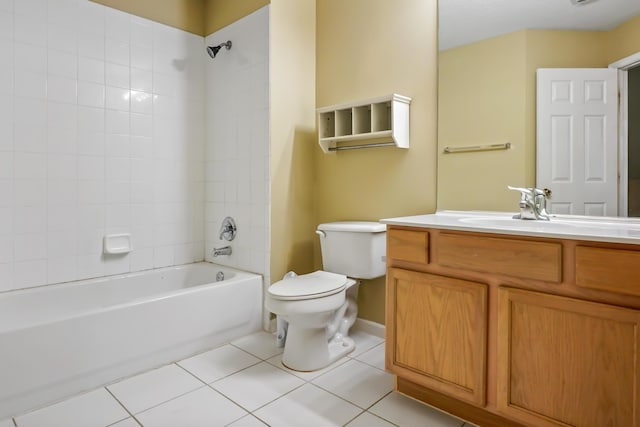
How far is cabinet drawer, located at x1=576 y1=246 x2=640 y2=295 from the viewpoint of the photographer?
3.67 ft

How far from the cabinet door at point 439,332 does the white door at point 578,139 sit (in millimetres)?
694

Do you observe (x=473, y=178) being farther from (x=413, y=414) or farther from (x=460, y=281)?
(x=413, y=414)

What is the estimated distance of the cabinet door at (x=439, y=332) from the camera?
145cm

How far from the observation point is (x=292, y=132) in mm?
2654

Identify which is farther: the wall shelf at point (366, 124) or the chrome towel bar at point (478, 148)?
the wall shelf at point (366, 124)

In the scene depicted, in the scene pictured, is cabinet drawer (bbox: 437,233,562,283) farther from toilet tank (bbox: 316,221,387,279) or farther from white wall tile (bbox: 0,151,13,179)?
white wall tile (bbox: 0,151,13,179)

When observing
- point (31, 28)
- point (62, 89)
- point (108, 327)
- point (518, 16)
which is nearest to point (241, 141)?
point (62, 89)

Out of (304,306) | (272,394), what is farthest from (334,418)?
(304,306)

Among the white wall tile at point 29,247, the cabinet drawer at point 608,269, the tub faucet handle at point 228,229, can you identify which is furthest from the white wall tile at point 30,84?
the cabinet drawer at point 608,269

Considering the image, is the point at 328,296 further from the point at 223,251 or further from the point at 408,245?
the point at 223,251

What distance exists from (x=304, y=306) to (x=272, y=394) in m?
0.43

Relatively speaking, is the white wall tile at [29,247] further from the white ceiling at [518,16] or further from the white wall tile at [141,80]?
the white ceiling at [518,16]

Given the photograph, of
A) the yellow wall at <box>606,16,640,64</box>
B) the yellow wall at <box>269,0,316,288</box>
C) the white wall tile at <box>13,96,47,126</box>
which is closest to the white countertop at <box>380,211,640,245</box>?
the yellow wall at <box>606,16,640,64</box>

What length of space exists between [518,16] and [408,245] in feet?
4.19
